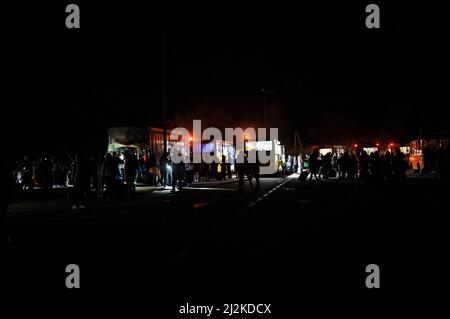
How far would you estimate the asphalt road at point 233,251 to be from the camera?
21.4 feet

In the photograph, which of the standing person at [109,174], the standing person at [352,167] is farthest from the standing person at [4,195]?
the standing person at [352,167]

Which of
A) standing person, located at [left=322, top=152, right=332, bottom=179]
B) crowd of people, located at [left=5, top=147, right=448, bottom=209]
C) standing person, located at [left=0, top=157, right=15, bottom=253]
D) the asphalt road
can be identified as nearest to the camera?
the asphalt road

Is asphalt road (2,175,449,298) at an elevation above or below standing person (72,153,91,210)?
below

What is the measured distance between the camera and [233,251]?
8.91 m

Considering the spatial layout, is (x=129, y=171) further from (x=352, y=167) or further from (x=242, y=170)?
(x=352, y=167)

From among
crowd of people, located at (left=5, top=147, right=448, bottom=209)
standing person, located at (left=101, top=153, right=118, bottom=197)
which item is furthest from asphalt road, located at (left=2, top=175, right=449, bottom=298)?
standing person, located at (left=101, top=153, right=118, bottom=197)

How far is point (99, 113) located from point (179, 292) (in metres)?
38.9

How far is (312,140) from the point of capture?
333 ft

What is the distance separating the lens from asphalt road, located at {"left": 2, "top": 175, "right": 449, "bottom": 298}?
6.53 m

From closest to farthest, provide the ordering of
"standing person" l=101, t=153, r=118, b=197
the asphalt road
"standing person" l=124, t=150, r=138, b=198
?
the asphalt road → "standing person" l=101, t=153, r=118, b=197 → "standing person" l=124, t=150, r=138, b=198

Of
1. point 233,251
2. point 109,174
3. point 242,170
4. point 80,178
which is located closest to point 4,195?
point 233,251

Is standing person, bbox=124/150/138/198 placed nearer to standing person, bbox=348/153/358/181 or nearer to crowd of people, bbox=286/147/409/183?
crowd of people, bbox=286/147/409/183

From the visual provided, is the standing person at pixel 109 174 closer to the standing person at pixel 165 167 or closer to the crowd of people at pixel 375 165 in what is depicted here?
the standing person at pixel 165 167
